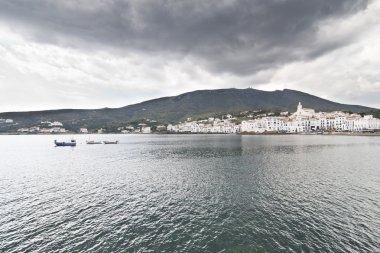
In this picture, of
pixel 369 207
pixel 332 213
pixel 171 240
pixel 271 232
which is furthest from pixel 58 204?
pixel 369 207

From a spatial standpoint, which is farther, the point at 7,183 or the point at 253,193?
the point at 7,183

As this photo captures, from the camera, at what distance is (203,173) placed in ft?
165

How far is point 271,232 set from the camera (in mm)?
22156

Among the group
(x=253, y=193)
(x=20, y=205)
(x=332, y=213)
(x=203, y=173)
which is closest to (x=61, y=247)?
(x=20, y=205)

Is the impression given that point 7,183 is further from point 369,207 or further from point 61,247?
point 369,207

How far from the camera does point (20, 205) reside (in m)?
30.8

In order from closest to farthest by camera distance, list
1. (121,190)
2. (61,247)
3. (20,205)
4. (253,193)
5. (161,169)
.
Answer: (61,247) < (20,205) < (253,193) < (121,190) < (161,169)

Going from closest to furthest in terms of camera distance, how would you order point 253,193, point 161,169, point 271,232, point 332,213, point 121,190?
point 271,232, point 332,213, point 253,193, point 121,190, point 161,169

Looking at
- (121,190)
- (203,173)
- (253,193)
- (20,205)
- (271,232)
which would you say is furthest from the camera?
(203,173)

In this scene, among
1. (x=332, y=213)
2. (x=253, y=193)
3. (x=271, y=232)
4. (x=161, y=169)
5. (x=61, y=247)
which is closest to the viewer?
(x=61, y=247)

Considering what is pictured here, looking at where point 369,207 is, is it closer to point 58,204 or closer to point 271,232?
point 271,232

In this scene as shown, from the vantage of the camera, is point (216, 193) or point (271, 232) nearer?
point (271, 232)

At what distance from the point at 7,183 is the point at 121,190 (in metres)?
24.4

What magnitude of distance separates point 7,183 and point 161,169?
3056 cm
